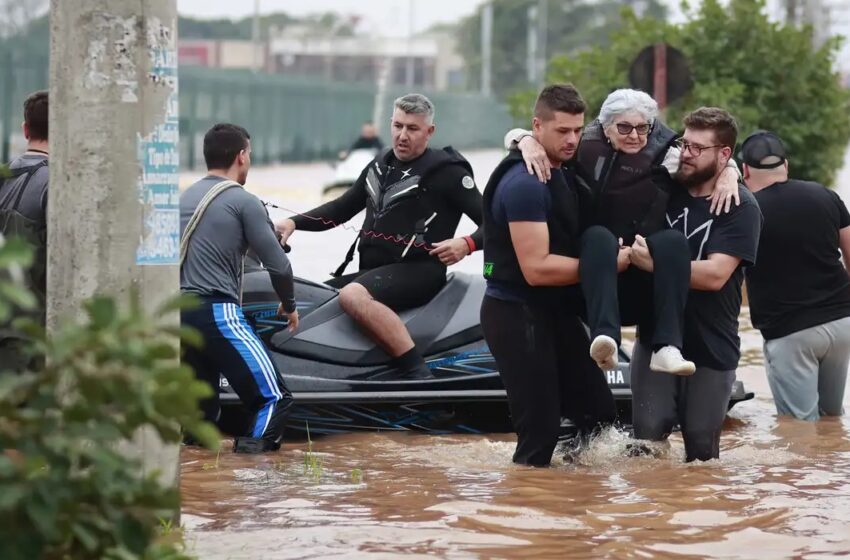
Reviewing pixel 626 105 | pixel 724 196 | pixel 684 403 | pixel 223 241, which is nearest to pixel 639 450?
pixel 684 403

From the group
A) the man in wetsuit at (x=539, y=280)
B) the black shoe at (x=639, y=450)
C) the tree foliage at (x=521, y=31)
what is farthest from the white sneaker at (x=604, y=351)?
the tree foliage at (x=521, y=31)

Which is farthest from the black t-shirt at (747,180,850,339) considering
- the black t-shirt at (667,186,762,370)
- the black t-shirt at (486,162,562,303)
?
the black t-shirt at (486,162,562,303)

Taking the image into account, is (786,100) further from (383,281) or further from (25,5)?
(25,5)

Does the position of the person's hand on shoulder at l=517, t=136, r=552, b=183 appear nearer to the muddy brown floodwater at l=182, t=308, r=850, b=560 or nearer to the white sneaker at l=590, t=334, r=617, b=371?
the white sneaker at l=590, t=334, r=617, b=371

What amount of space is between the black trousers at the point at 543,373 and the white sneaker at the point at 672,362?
450 mm

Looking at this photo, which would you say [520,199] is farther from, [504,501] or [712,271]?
[504,501]

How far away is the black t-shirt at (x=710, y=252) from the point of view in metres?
6.58

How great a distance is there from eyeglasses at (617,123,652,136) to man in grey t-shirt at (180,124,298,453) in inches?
64.9

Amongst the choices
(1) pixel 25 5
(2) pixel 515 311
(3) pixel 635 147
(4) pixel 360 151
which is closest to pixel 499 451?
(2) pixel 515 311

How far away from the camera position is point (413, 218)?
321 inches

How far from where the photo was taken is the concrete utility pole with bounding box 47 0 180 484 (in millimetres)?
5031

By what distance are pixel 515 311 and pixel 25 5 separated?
3277cm

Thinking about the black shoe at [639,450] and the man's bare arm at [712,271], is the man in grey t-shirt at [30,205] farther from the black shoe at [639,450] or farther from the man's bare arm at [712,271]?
the man's bare arm at [712,271]

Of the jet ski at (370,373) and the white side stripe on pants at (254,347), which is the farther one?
the jet ski at (370,373)
